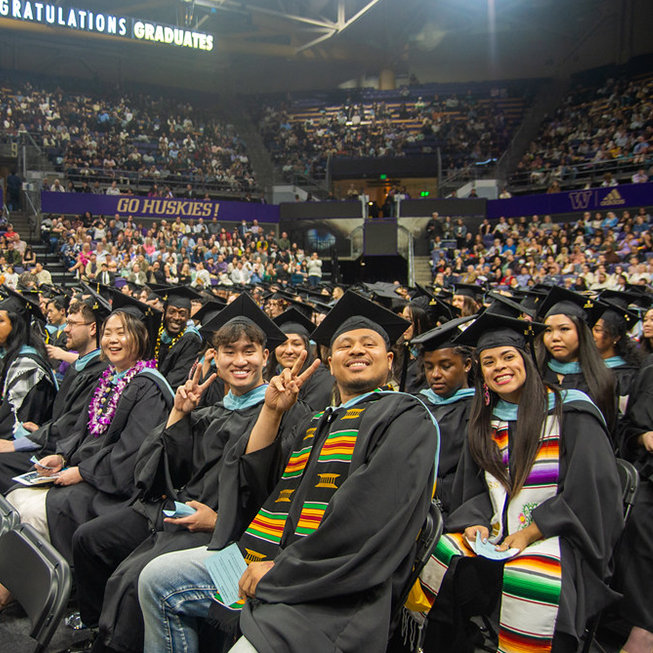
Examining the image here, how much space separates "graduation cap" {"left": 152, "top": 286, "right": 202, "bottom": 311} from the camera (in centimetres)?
659

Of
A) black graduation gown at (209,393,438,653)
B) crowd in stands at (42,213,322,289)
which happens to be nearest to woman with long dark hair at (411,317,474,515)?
black graduation gown at (209,393,438,653)

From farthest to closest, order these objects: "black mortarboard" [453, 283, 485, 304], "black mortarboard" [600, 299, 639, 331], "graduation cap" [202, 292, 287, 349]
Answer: "black mortarboard" [453, 283, 485, 304]
"black mortarboard" [600, 299, 639, 331]
"graduation cap" [202, 292, 287, 349]

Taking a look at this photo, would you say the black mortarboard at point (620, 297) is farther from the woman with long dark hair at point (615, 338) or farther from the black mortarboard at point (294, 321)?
the black mortarboard at point (294, 321)

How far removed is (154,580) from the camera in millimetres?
2568

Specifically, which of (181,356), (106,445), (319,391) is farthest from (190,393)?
(181,356)

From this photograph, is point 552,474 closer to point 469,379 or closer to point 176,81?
point 469,379

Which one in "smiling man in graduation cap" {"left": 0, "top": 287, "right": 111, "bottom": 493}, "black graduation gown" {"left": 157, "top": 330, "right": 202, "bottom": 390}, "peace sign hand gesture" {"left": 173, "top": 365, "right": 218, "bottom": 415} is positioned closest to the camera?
"peace sign hand gesture" {"left": 173, "top": 365, "right": 218, "bottom": 415}

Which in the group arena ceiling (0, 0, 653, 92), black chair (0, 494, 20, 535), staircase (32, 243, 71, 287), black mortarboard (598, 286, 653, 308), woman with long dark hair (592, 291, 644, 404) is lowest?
black chair (0, 494, 20, 535)

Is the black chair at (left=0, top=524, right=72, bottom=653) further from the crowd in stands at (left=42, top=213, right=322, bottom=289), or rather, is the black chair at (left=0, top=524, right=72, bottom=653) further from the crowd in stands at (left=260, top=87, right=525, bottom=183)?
the crowd in stands at (left=260, top=87, right=525, bottom=183)

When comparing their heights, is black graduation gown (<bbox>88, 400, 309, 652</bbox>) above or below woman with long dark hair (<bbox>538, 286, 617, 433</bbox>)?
below

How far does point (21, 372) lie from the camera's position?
4.79 m

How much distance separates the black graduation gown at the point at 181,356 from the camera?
597 cm

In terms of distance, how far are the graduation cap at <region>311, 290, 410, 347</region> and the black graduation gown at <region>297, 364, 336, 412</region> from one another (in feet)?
5.49

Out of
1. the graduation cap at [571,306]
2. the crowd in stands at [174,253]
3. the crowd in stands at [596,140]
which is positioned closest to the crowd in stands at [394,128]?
the crowd in stands at [596,140]
